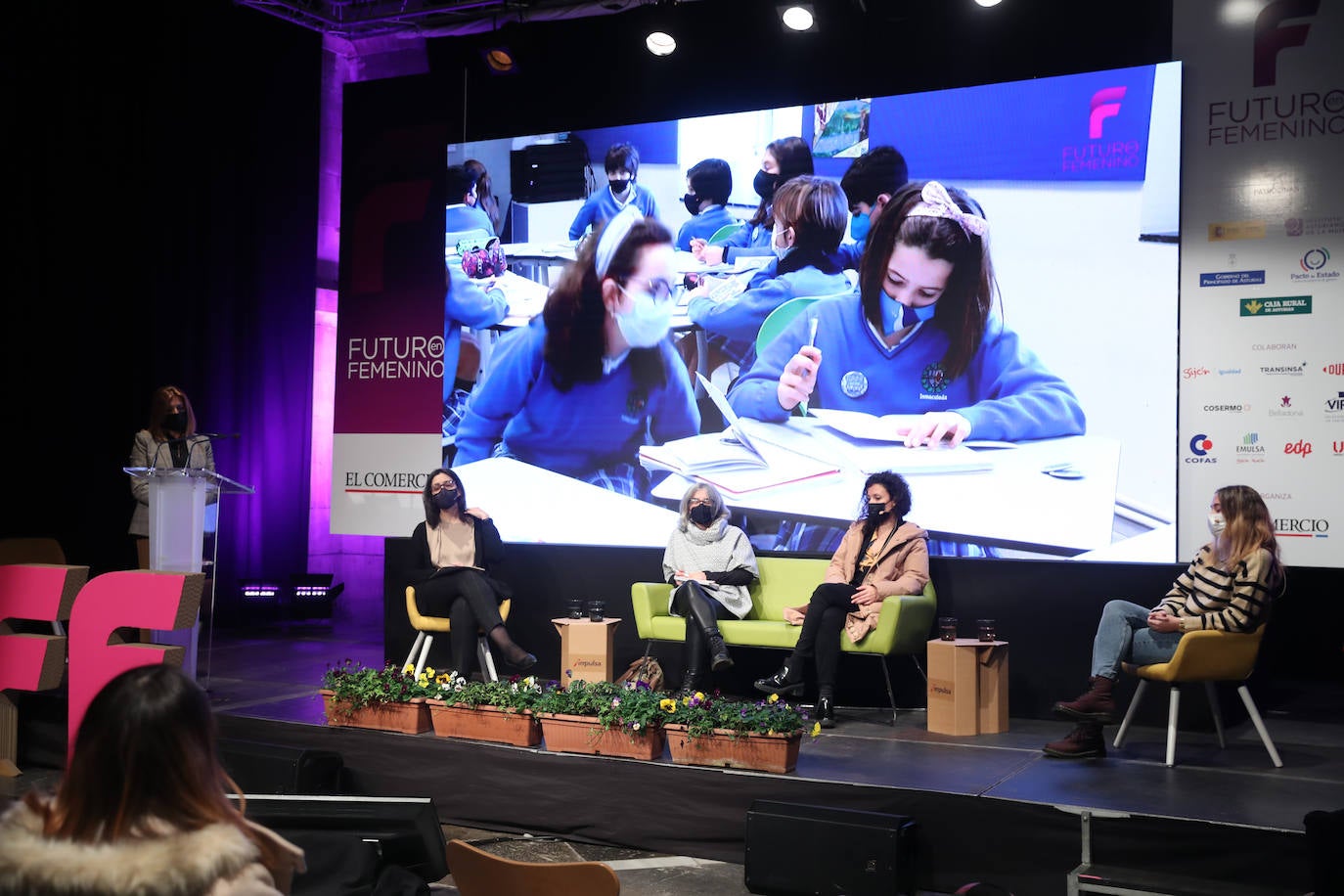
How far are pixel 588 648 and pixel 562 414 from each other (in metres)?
1.62

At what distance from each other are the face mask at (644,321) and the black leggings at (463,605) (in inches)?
69.4

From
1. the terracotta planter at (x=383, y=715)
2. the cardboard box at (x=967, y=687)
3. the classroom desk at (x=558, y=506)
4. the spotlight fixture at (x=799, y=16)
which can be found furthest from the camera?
the classroom desk at (x=558, y=506)

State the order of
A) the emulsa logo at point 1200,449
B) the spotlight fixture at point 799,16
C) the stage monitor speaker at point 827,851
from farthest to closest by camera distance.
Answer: the spotlight fixture at point 799,16, the emulsa logo at point 1200,449, the stage monitor speaker at point 827,851

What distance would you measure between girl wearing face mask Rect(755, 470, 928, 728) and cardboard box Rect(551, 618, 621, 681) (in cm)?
86

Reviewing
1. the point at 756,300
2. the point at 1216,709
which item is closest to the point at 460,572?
the point at 756,300

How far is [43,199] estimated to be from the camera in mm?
7371

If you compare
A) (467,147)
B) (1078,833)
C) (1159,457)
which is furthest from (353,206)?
(1078,833)

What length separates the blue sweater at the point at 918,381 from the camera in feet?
19.9

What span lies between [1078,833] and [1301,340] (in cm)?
288

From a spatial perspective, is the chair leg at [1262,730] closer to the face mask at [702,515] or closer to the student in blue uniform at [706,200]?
the face mask at [702,515]

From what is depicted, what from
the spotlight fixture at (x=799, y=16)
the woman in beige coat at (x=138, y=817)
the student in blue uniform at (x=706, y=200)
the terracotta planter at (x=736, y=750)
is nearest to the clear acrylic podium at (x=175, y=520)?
the terracotta planter at (x=736, y=750)

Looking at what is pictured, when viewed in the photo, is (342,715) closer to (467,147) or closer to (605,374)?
(605,374)

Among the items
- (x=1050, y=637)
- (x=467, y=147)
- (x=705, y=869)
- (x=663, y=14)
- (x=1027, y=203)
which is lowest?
(x=705, y=869)

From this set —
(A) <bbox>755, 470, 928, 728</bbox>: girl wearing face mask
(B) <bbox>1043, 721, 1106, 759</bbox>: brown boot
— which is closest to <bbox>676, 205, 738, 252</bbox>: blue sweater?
(A) <bbox>755, 470, 928, 728</bbox>: girl wearing face mask
